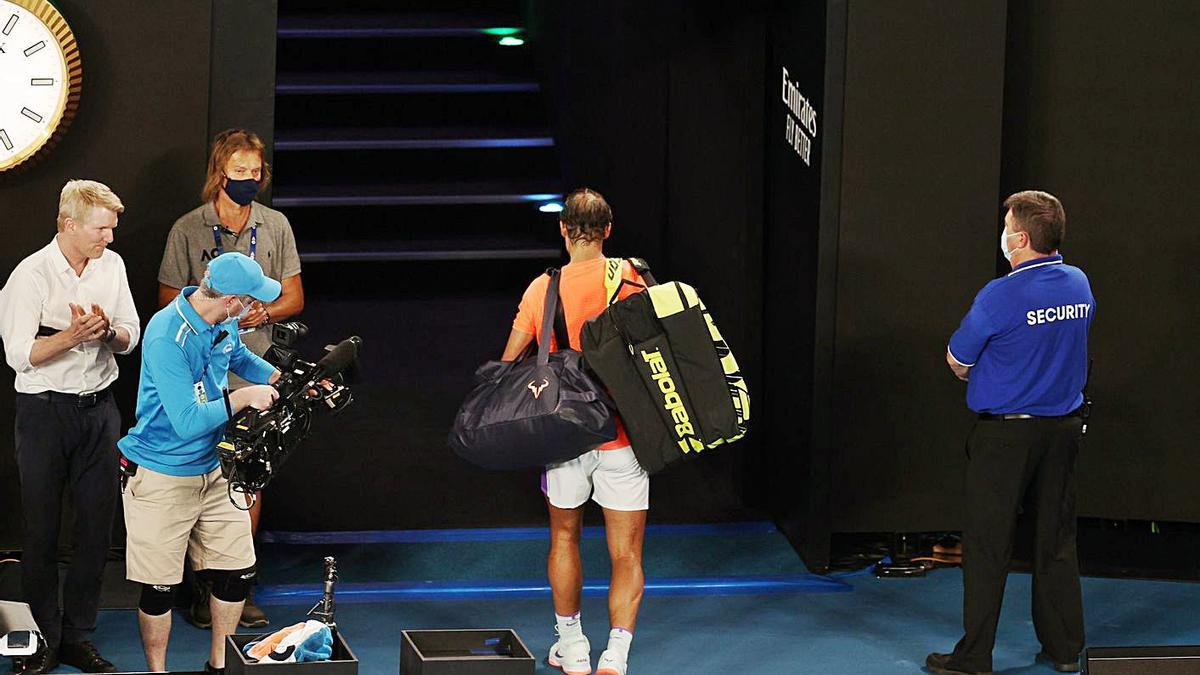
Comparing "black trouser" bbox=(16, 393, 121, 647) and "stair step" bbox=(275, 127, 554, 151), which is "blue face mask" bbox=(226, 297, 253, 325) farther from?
"stair step" bbox=(275, 127, 554, 151)

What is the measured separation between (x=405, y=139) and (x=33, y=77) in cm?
492

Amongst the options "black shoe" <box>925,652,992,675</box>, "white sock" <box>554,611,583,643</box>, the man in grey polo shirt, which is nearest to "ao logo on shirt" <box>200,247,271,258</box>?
the man in grey polo shirt

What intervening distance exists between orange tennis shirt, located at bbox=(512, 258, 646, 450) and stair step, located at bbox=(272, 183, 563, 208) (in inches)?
198

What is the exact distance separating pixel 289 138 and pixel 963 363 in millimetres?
6134

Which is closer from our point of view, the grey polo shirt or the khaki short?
the khaki short

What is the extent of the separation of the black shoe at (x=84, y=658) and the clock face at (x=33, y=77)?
1.70 meters

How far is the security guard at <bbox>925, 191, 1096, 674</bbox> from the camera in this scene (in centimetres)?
530

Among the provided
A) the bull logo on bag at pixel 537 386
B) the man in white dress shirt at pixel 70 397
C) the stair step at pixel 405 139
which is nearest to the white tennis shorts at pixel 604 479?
the bull logo on bag at pixel 537 386

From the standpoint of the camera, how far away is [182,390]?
14.8 feet

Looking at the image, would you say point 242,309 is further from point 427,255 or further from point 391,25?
point 391,25

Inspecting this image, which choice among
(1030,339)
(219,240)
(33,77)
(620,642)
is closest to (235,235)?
(219,240)

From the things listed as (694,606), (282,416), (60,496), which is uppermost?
(282,416)

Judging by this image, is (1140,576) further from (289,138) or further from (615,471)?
(289,138)

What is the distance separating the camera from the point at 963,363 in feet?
17.8
